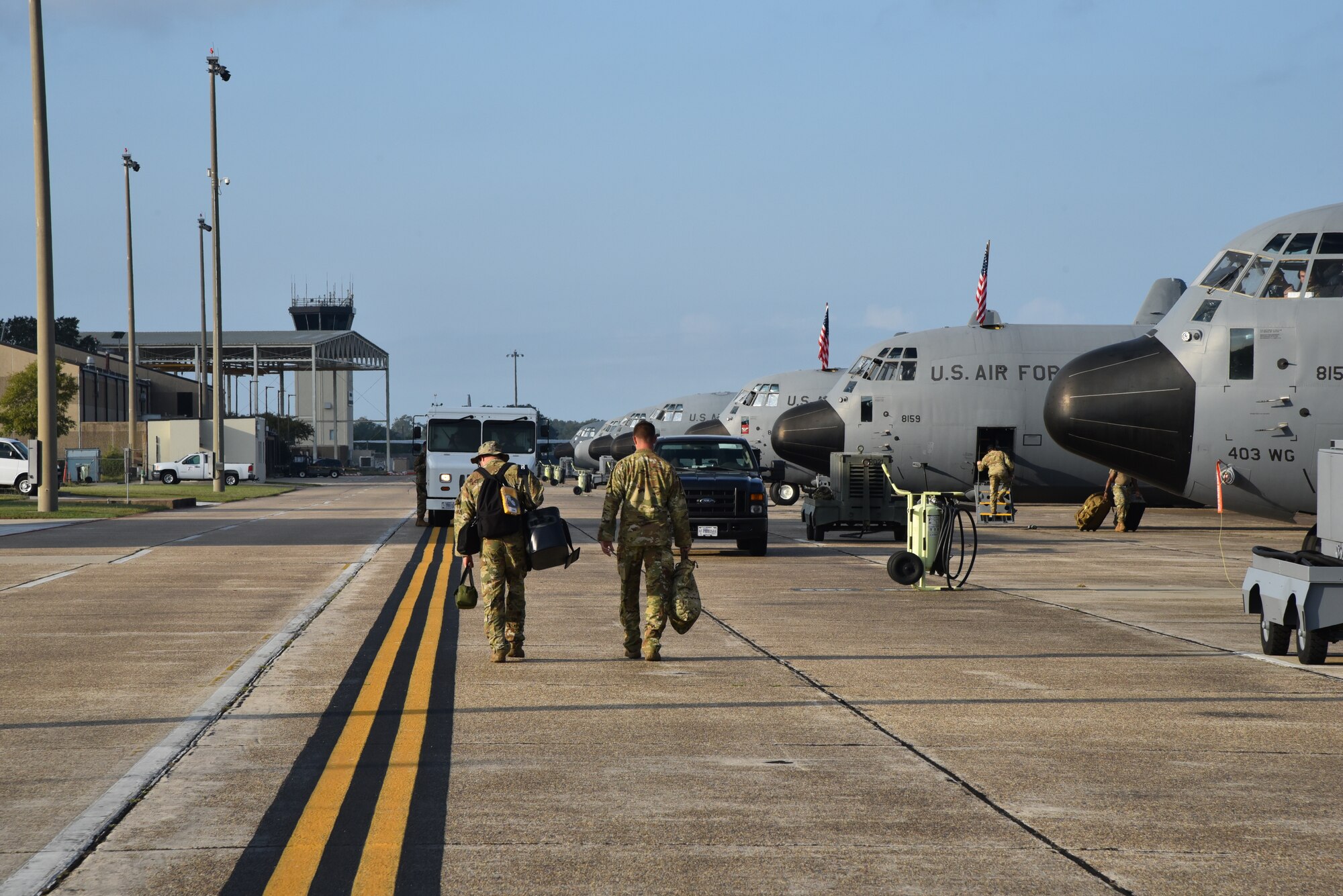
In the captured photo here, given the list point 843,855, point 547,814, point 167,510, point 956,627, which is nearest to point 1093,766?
point 843,855

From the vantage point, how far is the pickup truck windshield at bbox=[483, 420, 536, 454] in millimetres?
32219

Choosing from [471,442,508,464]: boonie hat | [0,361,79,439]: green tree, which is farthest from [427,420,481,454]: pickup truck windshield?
[0,361,79,439]: green tree

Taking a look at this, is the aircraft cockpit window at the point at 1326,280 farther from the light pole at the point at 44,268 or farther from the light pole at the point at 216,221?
the light pole at the point at 216,221

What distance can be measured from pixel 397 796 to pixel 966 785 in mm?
2683

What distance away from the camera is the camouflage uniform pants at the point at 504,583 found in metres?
11.4

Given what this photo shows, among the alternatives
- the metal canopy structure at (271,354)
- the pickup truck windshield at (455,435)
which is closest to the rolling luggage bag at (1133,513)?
the pickup truck windshield at (455,435)

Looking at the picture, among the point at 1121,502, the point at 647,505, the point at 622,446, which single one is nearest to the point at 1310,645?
the point at 647,505

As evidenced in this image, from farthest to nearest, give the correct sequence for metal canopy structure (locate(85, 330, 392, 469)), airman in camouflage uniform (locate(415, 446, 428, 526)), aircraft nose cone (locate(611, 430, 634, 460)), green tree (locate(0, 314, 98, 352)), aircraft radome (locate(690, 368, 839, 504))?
green tree (locate(0, 314, 98, 352)), metal canopy structure (locate(85, 330, 392, 469)), aircraft nose cone (locate(611, 430, 634, 460)), aircraft radome (locate(690, 368, 839, 504)), airman in camouflage uniform (locate(415, 446, 428, 526))

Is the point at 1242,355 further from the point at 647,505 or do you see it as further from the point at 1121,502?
the point at 1121,502

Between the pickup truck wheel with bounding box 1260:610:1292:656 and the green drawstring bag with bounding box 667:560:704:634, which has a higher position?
the green drawstring bag with bounding box 667:560:704:634

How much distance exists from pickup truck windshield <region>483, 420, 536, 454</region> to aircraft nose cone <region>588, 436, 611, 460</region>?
34.6 meters

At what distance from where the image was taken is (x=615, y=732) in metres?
8.40

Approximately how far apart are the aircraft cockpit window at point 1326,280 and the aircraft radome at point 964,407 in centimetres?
1261

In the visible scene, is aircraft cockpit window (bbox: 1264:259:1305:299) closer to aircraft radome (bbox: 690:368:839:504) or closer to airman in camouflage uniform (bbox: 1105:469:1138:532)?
airman in camouflage uniform (bbox: 1105:469:1138:532)
